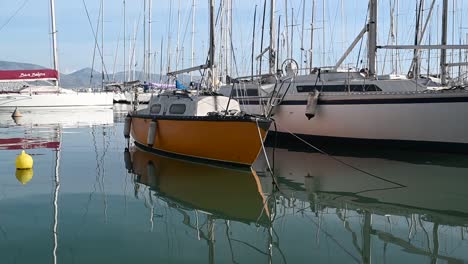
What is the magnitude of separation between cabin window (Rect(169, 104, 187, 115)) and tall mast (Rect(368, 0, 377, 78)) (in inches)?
255

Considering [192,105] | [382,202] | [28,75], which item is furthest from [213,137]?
[28,75]

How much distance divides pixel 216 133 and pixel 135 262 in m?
6.26

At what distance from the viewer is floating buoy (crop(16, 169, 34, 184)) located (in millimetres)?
9945

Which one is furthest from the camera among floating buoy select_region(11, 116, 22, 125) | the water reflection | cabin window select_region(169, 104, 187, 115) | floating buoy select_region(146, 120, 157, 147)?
floating buoy select_region(11, 116, 22, 125)

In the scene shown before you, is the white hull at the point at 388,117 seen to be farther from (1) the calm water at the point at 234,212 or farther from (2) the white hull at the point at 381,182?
(1) the calm water at the point at 234,212

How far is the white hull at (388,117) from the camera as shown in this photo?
13.3 metres

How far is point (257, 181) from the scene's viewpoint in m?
10.2

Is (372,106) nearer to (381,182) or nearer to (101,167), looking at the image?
(381,182)

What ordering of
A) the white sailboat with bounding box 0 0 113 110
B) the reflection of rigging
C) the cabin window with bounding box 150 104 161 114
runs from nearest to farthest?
1. the reflection of rigging
2. the cabin window with bounding box 150 104 161 114
3. the white sailboat with bounding box 0 0 113 110

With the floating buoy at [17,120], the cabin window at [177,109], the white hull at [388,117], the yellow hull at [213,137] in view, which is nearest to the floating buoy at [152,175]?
the yellow hull at [213,137]

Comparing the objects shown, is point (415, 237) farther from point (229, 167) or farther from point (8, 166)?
point (8, 166)

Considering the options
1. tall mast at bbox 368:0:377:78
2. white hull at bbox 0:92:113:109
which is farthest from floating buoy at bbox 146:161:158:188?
white hull at bbox 0:92:113:109

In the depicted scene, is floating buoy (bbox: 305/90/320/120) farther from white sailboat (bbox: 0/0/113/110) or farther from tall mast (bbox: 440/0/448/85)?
white sailboat (bbox: 0/0/113/110)

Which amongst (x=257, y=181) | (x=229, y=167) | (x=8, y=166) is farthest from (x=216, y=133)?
(x=8, y=166)
